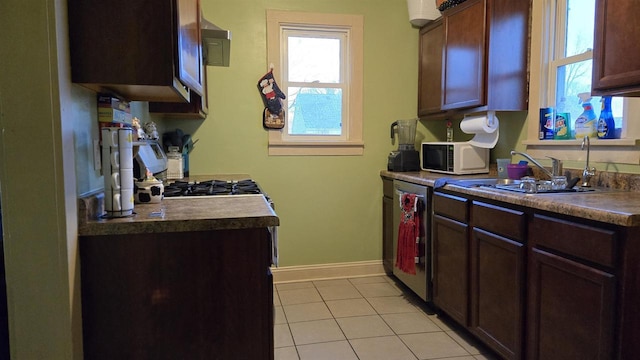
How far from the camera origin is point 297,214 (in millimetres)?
3557

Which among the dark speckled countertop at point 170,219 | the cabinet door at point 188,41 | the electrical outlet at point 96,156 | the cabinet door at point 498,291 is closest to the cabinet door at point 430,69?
the cabinet door at point 498,291

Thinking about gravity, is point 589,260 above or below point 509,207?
below

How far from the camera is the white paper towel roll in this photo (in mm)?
2942

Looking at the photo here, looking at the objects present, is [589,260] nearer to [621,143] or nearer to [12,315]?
[621,143]

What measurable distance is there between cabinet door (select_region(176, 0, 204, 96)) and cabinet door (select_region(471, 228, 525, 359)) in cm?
163

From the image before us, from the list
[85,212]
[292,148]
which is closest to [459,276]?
[292,148]

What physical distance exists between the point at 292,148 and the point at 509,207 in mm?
1926

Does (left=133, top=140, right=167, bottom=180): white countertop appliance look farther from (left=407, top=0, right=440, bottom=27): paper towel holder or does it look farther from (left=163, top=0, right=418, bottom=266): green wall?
(left=407, top=0, right=440, bottom=27): paper towel holder

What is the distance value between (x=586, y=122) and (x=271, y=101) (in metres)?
2.18

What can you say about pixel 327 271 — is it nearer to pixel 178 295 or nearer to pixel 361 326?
pixel 361 326

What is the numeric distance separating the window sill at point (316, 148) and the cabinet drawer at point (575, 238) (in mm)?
1931

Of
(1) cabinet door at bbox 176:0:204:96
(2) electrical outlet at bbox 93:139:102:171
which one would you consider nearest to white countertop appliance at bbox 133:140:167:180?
(2) electrical outlet at bbox 93:139:102:171

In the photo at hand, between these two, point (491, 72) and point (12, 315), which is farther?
point (491, 72)

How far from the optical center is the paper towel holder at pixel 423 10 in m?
3.46
